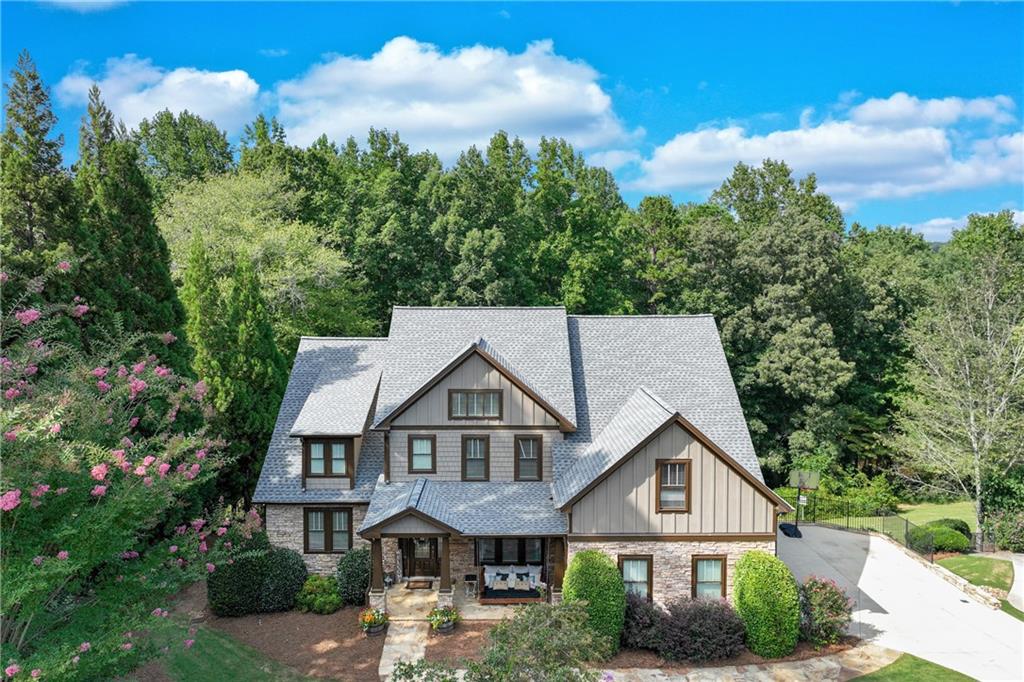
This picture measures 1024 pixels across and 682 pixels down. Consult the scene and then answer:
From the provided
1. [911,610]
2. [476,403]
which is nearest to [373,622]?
[476,403]

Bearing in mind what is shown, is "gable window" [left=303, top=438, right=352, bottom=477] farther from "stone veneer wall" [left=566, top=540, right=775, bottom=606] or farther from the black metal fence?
the black metal fence

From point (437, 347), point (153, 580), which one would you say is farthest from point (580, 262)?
point (153, 580)

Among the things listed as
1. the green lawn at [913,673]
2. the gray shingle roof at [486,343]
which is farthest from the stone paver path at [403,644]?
the green lawn at [913,673]

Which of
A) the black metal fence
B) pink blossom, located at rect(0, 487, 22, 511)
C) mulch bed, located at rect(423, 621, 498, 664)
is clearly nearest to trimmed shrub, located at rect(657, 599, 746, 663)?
mulch bed, located at rect(423, 621, 498, 664)

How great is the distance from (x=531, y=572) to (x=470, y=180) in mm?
27695

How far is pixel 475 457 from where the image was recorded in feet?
75.6

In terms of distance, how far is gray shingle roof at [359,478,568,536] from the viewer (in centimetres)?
2052

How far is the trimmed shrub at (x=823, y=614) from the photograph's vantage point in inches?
744

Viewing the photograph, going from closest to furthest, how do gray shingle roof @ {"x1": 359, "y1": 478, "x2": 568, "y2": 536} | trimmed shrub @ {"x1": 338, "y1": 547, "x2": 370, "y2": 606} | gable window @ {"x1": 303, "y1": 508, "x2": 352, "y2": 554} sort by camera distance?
gray shingle roof @ {"x1": 359, "y1": 478, "x2": 568, "y2": 536}
trimmed shrub @ {"x1": 338, "y1": 547, "x2": 370, "y2": 606}
gable window @ {"x1": 303, "y1": 508, "x2": 352, "y2": 554}

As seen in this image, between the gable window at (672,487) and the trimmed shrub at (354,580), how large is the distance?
885 centimetres

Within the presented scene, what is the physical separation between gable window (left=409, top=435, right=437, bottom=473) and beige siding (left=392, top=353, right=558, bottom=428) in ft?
1.70

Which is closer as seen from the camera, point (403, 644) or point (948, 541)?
point (403, 644)

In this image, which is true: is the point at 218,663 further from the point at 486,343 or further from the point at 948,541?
the point at 948,541

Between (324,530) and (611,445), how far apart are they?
30.7 ft
